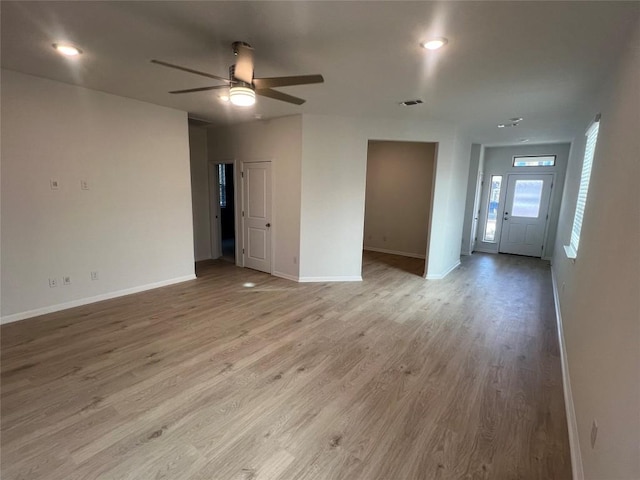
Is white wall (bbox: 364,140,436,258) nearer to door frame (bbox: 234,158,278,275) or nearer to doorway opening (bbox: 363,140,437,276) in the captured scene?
doorway opening (bbox: 363,140,437,276)

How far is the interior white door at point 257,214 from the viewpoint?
5434 mm

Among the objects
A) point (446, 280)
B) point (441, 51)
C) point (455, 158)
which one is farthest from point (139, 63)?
point (446, 280)

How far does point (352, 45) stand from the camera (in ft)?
7.77

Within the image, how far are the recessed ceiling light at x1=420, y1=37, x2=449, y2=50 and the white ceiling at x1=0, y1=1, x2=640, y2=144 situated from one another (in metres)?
0.06

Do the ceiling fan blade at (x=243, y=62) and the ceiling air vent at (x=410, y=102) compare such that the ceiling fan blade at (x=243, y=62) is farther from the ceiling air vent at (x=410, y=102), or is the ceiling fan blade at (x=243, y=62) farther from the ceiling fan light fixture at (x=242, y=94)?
the ceiling air vent at (x=410, y=102)

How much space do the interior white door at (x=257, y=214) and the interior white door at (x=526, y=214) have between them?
6123mm

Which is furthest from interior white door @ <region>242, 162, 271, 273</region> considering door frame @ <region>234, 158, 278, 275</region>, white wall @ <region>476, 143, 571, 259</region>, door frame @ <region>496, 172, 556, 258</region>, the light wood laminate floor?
door frame @ <region>496, 172, 556, 258</region>

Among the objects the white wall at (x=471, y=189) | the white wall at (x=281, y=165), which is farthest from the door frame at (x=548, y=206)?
the white wall at (x=281, y=165)

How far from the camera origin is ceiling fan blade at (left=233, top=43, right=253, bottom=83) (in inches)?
A: 91.7

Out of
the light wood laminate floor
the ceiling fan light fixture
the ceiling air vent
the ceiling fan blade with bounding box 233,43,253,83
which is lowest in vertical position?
the light wood laminate floor

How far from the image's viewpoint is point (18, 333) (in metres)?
3.17

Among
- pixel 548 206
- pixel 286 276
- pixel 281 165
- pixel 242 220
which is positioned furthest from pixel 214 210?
pixel 548 206

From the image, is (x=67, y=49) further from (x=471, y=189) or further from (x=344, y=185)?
(x=471, y=189)

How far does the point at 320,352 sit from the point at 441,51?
283 centimetres
